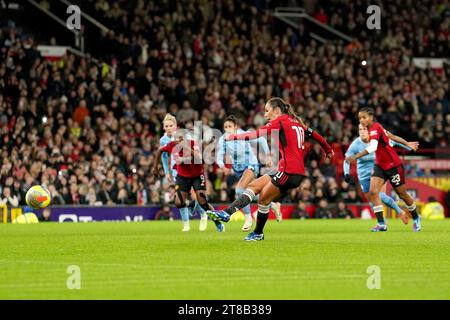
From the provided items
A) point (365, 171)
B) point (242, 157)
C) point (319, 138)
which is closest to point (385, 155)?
point (365, 171)

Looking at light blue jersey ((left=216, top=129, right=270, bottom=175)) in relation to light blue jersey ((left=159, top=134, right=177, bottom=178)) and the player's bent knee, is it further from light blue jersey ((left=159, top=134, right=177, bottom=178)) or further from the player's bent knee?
the player's bent knee

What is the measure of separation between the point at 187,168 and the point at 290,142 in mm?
5668

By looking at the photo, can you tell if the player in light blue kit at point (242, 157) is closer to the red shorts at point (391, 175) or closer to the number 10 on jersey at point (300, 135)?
the red shorts at point (391, 175)

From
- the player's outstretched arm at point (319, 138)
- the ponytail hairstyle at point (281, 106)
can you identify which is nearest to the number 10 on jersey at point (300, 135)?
the ponytail hairstyle at point (281, 106)

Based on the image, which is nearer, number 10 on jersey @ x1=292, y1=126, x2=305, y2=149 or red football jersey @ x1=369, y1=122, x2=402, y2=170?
number 10 on jersey @ x1=292, y1=126, x2=305, y2=149

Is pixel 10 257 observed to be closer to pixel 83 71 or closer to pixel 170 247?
pixel 170 247

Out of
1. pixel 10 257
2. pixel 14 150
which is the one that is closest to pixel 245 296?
pixel 10 257

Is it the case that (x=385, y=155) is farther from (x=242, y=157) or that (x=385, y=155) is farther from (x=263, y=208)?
(x=263, y=208)

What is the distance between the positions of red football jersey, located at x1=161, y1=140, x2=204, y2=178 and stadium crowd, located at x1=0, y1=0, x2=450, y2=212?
27.7 ft

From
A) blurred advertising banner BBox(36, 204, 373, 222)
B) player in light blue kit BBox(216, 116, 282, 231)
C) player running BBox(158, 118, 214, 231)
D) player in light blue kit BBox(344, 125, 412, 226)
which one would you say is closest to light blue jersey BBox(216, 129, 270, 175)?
player in light blue kit BBox(216, 116, 282, 231)

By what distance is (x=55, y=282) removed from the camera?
10758 millimetres

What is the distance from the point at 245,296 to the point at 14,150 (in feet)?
69.3

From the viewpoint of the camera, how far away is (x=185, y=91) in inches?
1375

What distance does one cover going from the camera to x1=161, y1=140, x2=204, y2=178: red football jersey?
21438 mm
